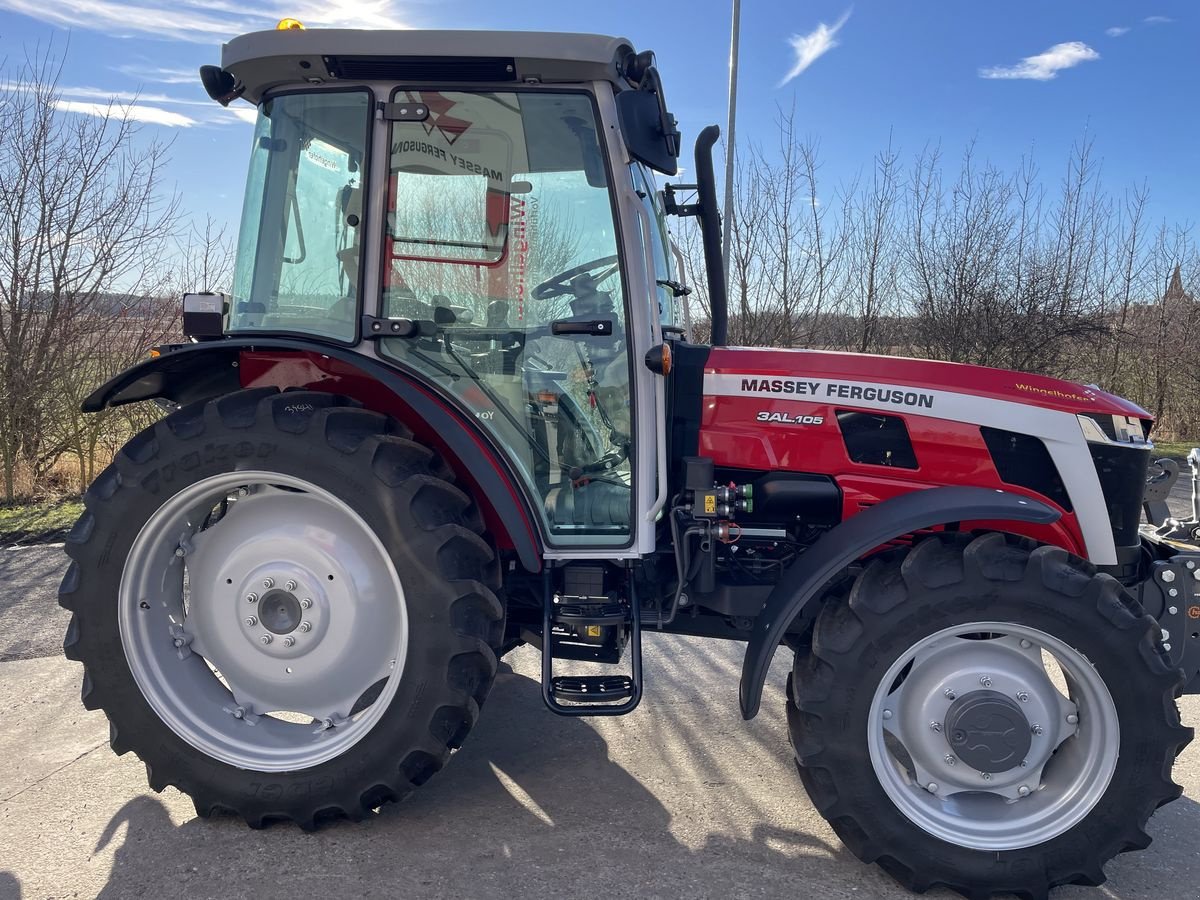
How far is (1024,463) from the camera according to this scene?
9.11 feet

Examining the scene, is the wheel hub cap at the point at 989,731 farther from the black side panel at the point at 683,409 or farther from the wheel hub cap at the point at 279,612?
the wheel hub cap at the point at 279,612

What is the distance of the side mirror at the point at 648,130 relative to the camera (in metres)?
2.49

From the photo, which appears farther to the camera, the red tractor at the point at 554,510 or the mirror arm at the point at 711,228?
the mirror arm at the point at 711,228

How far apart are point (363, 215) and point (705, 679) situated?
257 centimetres

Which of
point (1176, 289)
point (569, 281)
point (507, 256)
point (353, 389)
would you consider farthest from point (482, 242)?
point (1176, 289)

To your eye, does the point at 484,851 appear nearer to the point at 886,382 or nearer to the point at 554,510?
the point at 554,510

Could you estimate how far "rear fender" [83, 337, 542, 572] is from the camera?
2658 mm

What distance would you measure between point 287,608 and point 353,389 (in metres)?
0.75

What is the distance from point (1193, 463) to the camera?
10.6 feet

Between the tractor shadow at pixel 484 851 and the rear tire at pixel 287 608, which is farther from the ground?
the rear tire at pixel 287 608

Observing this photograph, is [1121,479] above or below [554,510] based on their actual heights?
above

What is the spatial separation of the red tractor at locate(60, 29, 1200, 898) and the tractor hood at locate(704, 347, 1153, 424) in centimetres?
1

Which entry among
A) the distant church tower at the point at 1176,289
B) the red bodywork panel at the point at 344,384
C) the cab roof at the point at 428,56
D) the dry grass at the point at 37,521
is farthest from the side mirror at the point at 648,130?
the distant church tower at the point at 1176,289

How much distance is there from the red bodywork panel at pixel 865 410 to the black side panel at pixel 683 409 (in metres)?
0.03
